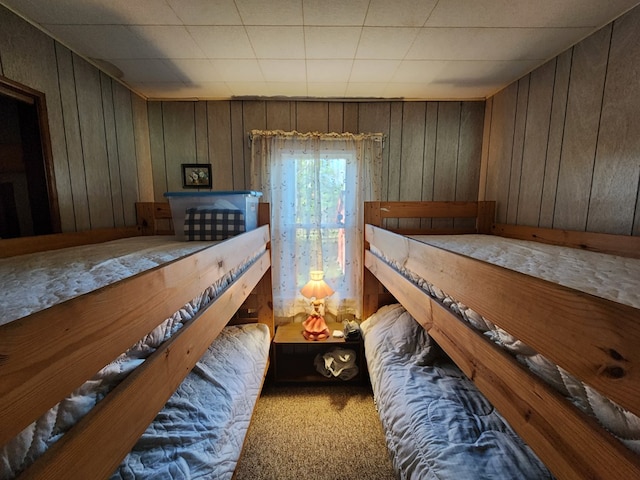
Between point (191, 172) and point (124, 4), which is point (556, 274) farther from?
point (191, 172)

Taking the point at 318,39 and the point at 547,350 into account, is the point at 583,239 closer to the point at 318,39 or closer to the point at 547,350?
the point at 547,350

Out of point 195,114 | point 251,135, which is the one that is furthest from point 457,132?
point 195,114

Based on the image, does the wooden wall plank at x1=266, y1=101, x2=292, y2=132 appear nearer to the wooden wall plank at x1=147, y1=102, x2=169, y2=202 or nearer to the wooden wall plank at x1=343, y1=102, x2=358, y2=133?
the wooden wall plank at x1=343, y1=102, x2=358, y2=133

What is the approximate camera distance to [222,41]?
1.52 metres

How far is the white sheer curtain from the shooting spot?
234 cm

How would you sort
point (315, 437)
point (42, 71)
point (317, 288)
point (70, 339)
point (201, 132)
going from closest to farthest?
point (70, 339) < point (42, 71) < point (315, 437) < point (317, 288) < point (201, 132)

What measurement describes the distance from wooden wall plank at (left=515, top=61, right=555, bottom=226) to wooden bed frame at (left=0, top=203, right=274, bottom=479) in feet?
7.01

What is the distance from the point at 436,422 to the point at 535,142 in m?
1.89

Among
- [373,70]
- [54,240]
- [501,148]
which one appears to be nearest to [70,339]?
[54,240]

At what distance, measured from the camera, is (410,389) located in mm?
1285

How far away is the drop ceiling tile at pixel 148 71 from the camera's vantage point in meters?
1.73

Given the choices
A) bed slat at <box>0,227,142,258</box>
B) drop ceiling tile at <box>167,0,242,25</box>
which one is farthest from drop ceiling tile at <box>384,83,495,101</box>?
bed slat at <box>0,227,142,258</box>

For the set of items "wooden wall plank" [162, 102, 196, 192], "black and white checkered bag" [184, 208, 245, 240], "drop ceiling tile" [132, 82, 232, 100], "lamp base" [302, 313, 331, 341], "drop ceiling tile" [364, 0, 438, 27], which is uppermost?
"drop ceiling tile" [364, 0, 438, 27]

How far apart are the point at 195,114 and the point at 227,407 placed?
2254 millimetres
